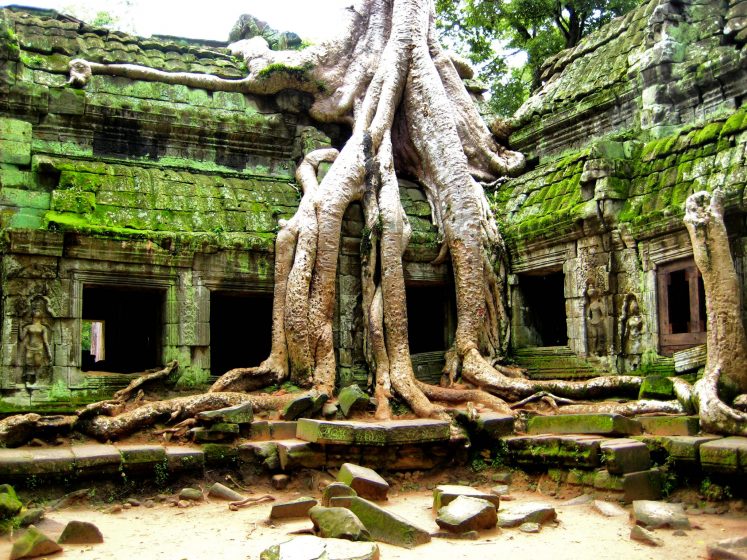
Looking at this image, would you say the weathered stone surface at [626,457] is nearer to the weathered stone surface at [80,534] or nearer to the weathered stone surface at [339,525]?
the weathered stone surface at [339,525]

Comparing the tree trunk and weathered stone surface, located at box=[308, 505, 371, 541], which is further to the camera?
the tree trunk

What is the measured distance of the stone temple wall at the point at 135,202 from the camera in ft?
25.3

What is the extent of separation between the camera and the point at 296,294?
27.6ft

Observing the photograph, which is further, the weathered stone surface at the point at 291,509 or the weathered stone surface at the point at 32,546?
the weathered stone surface at the point at 291,509

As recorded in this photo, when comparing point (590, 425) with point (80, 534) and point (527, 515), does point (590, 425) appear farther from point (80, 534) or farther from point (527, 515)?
point (80, 534)

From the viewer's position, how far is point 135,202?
8609 millimetres

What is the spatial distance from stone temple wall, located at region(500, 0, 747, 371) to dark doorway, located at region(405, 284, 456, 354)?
3.00 ft

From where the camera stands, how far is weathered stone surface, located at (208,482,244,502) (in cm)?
627

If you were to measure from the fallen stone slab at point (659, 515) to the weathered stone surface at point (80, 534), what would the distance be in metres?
3.56

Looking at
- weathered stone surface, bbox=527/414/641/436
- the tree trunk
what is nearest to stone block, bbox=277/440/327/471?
weathered stone surface, bbox=527/414/641/436

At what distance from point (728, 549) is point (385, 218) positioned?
5.40 metres

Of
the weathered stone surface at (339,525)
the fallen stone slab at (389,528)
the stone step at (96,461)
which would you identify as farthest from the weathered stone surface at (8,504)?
the fallen stone slab at (389,528)

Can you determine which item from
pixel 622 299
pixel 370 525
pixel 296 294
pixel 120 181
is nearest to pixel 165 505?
pixel 370 525

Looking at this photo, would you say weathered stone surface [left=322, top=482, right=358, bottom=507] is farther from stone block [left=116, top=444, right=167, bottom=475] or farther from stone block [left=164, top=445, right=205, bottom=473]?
stone block [left=116, top=444, right=167, bottom=475]
